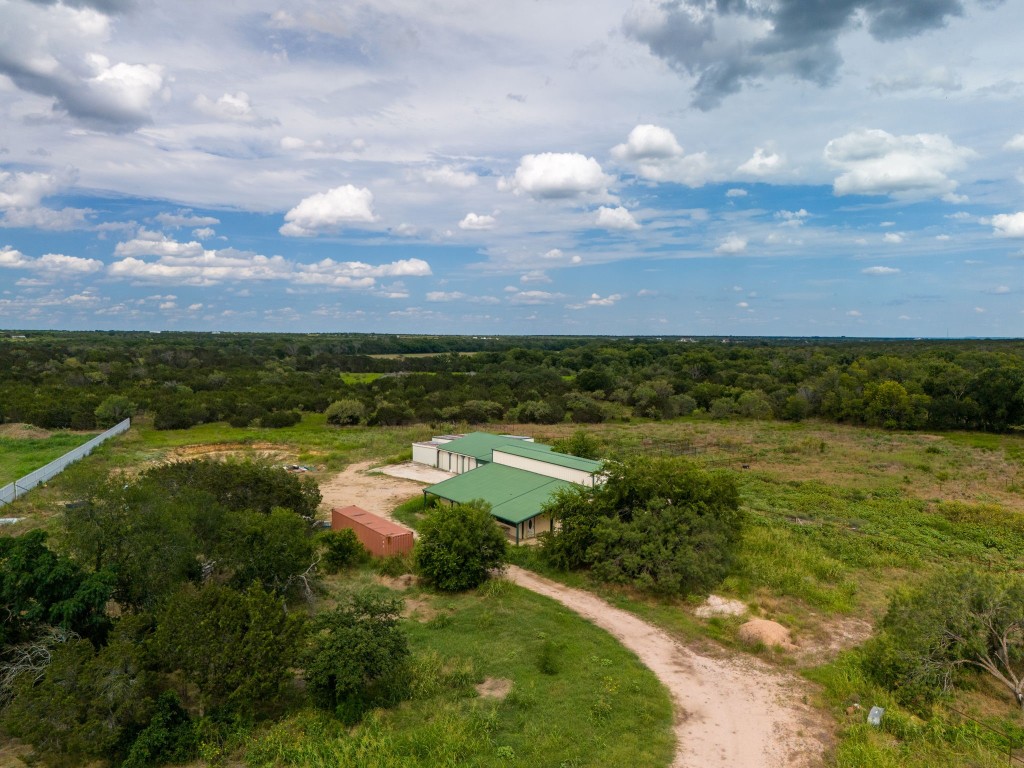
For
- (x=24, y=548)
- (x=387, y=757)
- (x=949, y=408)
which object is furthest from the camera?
(x=949, y=408)

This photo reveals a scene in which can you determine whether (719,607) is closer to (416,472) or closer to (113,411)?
(416,472)

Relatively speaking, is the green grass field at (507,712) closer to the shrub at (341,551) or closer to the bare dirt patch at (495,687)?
the bare dirt patch at (495,687)

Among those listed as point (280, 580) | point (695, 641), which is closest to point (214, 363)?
point (280, 580)

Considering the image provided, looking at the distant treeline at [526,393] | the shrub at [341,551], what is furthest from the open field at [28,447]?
the shrub at [341,551]

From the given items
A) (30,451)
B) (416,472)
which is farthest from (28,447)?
(416,472)

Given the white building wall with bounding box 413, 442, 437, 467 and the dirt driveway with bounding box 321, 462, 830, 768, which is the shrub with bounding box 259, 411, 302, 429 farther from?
the dirt driveway with bounding box 321, 462, 830, 768

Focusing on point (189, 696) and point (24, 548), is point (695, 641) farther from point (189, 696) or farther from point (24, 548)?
point (24, 548)
